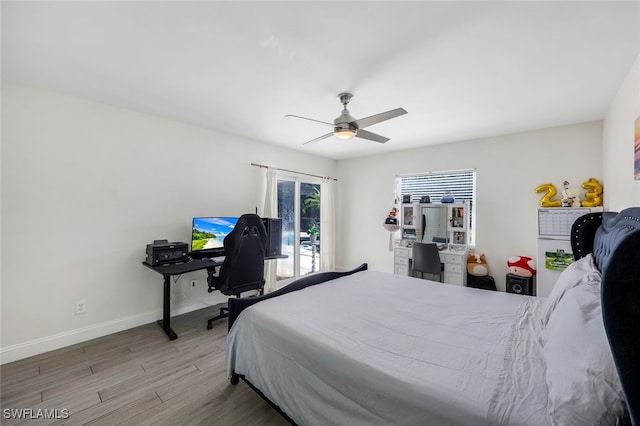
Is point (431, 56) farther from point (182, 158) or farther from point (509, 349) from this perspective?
point (182, 158)

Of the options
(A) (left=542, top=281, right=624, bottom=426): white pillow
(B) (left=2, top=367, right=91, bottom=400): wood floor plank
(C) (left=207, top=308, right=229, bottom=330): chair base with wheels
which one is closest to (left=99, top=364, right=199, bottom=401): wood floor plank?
(B) (left=2, top=367, right=91, bottom=400): wood floor plank

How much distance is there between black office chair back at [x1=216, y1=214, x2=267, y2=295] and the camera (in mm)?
2811

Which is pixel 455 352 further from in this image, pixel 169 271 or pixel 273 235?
pixel 273 235

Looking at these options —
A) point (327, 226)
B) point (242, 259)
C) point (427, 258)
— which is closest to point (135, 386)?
point (242, 259)

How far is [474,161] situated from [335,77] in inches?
117

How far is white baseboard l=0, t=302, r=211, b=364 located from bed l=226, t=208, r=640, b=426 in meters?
1.80

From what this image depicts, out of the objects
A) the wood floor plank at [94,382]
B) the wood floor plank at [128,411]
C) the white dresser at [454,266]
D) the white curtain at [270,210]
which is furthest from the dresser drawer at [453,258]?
A: the wood floor plank at [94,382]

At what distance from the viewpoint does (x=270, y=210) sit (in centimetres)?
427

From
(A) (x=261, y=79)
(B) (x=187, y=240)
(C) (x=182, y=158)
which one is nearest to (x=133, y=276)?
(B) (x=187, y=240)

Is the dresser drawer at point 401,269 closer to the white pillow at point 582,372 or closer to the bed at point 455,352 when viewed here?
the bed at point 455,352

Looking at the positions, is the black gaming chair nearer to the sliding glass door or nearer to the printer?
the printer

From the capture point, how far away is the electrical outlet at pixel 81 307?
2677mm

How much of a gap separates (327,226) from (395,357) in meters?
4.05

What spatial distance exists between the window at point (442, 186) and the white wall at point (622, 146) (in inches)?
57.7
